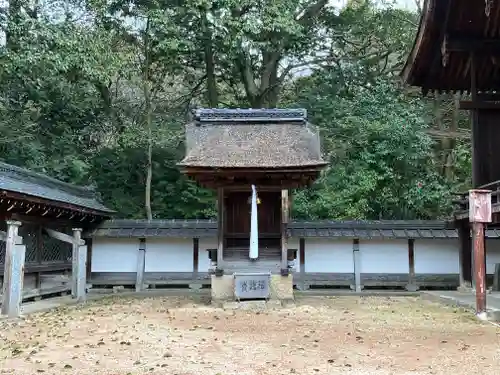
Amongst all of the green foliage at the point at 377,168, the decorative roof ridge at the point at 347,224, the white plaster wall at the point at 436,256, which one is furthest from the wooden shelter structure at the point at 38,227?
the white plaster wall at the point at 436,256

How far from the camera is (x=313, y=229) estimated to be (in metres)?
15.0

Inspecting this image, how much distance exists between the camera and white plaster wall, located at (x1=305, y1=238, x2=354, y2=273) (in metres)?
15.1

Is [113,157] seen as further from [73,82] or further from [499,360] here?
[499,360]

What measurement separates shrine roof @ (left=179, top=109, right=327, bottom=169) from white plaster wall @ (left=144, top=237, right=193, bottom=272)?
3.80 metres

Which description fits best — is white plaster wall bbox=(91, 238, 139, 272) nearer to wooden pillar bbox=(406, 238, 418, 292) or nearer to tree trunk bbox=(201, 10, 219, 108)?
tree trunk bbox=(201, 10, 219, 108)

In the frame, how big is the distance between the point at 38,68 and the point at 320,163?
8.23m

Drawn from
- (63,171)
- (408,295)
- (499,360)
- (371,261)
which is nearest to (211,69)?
(63,171)

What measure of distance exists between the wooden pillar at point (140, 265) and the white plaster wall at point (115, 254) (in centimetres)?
19

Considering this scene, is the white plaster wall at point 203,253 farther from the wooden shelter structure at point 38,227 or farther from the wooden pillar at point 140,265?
the wooden shelter structure at point 38,227

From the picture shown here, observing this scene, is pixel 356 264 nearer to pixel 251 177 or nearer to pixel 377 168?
pixel 377 168

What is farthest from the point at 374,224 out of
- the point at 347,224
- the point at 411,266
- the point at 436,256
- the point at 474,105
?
the point at 474,105

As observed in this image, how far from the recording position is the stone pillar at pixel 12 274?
9.38 metres

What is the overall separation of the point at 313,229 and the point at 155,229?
174 inches

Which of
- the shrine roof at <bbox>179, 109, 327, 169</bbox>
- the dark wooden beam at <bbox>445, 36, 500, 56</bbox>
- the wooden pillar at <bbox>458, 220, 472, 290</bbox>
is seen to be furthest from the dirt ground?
the dark wooden beam at <bbox>445, 36, 500, 56</bbox>
